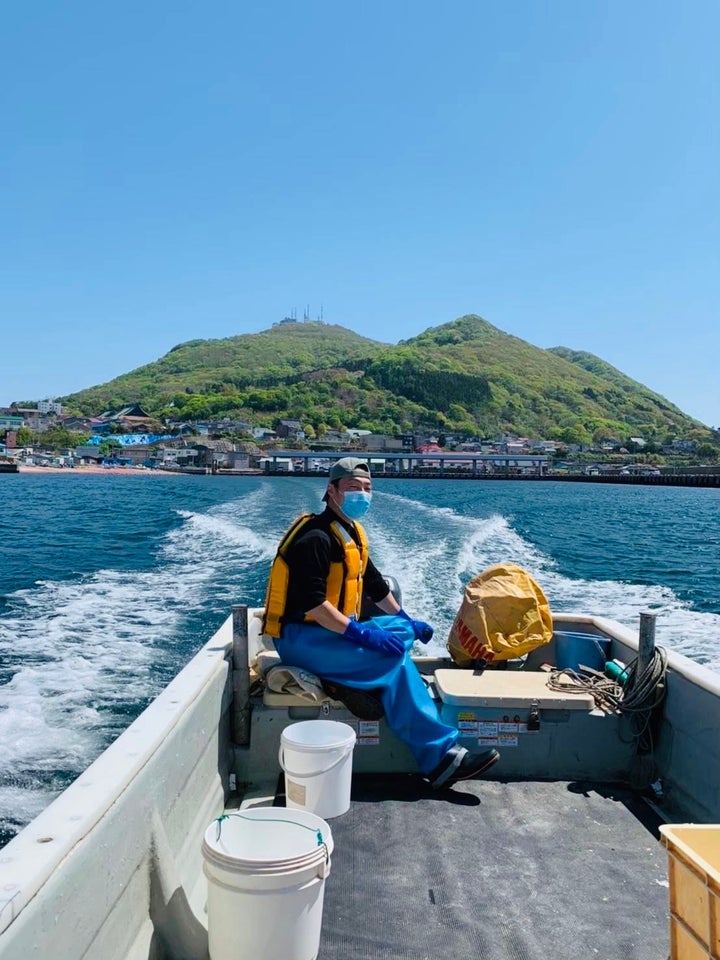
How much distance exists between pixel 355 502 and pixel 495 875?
6.50 feet

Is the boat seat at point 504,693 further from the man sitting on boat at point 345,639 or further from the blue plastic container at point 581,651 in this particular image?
the blue plastic container at point 581,651

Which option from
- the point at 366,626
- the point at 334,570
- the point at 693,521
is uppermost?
the point at 334,570

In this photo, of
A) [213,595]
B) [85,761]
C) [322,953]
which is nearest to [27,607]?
[213,595]

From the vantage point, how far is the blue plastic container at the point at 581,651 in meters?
5.22

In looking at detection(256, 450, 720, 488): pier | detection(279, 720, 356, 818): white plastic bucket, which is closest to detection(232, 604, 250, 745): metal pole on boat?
detection(279, 720, 356, 818): white plastic bucket

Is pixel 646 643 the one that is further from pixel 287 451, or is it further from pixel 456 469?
pixel 287 451

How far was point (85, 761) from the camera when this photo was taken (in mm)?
5766

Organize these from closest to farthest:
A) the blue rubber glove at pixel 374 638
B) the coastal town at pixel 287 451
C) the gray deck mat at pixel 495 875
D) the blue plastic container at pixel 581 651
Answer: the gray deck mat at pixel 495 875
the blue rubber glove at pixel 374 638
the blue plastic container at pixel 581 651
the coastal town at pixel 287 451

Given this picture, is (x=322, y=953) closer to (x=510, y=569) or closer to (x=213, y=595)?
(x=510, y=569)

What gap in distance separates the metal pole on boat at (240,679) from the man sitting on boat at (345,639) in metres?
0.16

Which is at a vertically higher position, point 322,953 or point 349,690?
point 349,690

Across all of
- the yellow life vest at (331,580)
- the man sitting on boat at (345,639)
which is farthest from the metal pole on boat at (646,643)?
the yellow life vest at (331,580)

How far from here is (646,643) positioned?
4.32 meters

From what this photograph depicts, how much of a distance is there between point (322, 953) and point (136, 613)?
30.3 ft
